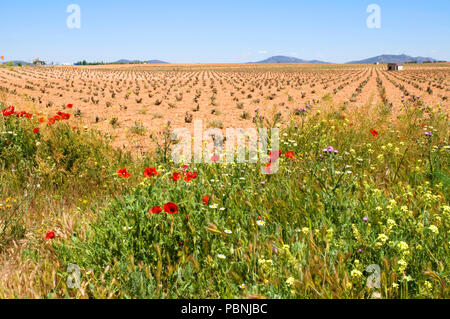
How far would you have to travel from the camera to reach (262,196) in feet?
9.17

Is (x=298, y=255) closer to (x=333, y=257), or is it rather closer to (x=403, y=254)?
(x=333, y=257)

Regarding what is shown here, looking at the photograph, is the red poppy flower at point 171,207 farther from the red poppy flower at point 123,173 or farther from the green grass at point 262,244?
the red poppy flower at point 123,173

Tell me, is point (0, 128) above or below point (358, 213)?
above

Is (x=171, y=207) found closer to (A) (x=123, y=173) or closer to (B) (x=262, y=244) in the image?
(B) (x=262, y=244)

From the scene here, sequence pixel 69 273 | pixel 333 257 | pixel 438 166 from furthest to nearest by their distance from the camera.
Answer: pixel 438 166, pixel 69 273, pixel 333 257

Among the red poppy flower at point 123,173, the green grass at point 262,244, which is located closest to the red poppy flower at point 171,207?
the green grass at point 262,244

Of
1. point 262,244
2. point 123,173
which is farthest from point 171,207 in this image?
point 123,173

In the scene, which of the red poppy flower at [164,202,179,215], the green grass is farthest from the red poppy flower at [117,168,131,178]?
the red poppy flower at [164,202,179,215]

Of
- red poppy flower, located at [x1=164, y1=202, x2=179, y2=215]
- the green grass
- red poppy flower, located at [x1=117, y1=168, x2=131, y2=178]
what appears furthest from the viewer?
red poppy flower, located at [x1=117, y1=168, x2=131, y2=178]

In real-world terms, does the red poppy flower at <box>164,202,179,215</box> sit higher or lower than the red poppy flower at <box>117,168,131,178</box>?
lower

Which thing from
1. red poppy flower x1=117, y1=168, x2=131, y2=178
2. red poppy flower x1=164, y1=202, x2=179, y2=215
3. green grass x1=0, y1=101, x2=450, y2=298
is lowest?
green grass x1=0, y1=101, x2=450, y2=298

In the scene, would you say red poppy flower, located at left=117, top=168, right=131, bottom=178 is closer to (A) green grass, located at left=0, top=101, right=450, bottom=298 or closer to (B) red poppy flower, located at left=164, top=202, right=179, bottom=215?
(A) green grass, located at left=0, top=101, right=450, bottom=298
